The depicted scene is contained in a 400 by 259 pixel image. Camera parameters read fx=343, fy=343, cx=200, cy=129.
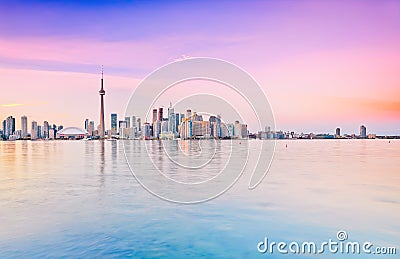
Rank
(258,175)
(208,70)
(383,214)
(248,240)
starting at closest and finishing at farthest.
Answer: (248,240) < (383,214) < (208,70) < (258,175)

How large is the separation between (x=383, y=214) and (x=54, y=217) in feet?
49.9

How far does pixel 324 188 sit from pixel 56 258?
17813 mm

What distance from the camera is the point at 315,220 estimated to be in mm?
15242

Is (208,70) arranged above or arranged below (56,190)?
above

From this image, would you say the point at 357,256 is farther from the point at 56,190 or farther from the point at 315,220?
the point at 56,190

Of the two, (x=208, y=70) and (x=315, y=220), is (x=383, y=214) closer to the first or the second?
(x=315, y=220)

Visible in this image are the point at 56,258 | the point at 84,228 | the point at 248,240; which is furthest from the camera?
the point at 84,228

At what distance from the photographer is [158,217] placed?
15.7m

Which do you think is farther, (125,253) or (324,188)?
(324,188)

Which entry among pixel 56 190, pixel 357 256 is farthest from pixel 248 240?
pixel 56 190

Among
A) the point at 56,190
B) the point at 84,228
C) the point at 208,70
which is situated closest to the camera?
the point at 84,228

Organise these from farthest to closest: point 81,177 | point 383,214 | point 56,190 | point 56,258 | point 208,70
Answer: point 81,177
point 208,70
point 56,190
point 383,214
point 56,258

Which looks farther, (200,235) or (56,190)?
(56,190)

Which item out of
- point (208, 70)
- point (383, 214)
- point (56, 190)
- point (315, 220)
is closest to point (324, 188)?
point (383, 214)
